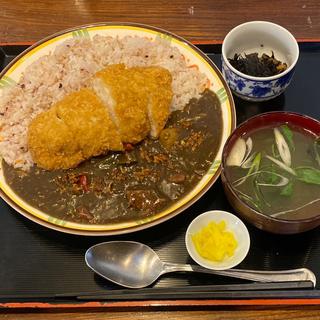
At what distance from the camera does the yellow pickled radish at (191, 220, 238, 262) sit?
2.00 meters

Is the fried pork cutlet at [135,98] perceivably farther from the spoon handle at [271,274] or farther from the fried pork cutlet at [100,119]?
the spoon handle at [271,274]

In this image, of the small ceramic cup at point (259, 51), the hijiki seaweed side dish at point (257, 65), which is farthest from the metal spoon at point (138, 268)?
the hijiki seaweed side dish at point (257, 65)

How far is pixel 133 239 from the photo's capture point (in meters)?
2.17

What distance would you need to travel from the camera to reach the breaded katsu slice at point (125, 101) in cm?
231

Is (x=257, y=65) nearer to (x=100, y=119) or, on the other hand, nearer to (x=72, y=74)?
(x=100, y=119)

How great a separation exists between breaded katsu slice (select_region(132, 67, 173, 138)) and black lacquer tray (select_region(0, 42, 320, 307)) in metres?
0.46

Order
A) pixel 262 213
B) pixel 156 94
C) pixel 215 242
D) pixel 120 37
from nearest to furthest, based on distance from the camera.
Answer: pixel 262 213 → pixel 215 242 → pixel 156 94 → pixel 120 37

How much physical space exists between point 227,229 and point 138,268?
0.46 m

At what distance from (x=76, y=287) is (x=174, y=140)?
0.93 m

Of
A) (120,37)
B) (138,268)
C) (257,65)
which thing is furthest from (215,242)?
(120,37)

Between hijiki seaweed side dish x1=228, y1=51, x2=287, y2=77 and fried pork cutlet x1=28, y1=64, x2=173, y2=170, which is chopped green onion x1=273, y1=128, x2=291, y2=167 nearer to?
hijiki seaweed side dish x1=228, y1=51, x2=287, y2=77

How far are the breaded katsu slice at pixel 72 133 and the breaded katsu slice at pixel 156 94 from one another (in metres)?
0.22

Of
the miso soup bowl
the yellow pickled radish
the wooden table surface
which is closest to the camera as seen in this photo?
the miso soup bowl

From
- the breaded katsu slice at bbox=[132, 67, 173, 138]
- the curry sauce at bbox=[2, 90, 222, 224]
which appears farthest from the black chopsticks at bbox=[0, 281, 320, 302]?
the breaded katsu slice at bbox=[132, 67, 173, 138]
